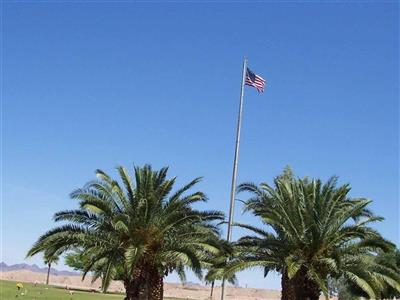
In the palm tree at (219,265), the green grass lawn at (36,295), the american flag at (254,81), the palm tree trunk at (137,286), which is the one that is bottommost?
the green grass lawn at (36,295)

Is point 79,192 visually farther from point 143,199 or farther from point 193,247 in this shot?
point 193,247

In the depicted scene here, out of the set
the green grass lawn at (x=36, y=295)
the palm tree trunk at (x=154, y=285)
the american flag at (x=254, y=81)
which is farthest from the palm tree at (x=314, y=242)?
the green grass lawn at (x=36, y=295)

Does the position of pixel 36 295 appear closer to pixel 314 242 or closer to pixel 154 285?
pixel 154 285

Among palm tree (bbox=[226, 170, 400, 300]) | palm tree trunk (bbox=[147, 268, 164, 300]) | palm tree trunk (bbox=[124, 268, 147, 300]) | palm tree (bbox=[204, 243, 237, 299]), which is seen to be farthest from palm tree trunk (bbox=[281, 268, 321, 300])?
palm tree trunk (bbox=[124, 268, 147, 300])

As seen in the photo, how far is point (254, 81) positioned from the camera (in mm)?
34156

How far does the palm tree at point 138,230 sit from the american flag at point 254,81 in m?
9.55

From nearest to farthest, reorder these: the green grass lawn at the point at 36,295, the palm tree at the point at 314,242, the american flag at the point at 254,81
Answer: the palm tree at the point at 314,242, the american flag at the point at 254,81, the green grass lawn at the point at 36,295

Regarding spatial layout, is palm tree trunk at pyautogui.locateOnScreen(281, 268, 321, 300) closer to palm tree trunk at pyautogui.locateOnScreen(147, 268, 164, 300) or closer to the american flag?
palm tree trunk at pyautogui.locateOnScreen(147, 268, 164, 300)

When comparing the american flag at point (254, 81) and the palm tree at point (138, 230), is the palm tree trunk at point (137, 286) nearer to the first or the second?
the palm tree at point (138, 230)

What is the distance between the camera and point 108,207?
25812mm

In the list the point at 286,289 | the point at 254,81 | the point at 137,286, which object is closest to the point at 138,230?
the point at 137,286

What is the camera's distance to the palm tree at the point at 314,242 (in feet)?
83.0

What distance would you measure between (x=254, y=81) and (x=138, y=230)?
1233cm

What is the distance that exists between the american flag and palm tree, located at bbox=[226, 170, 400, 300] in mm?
8889
